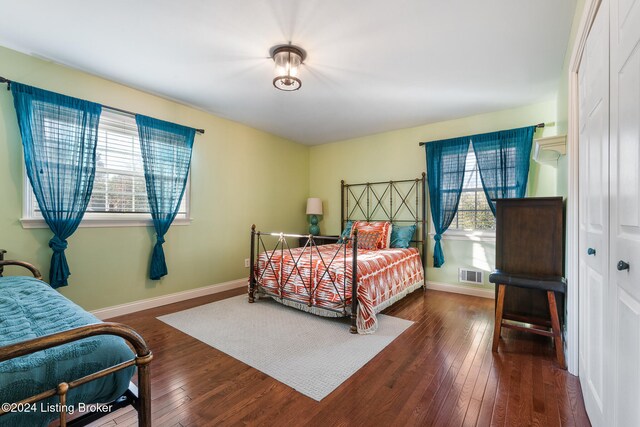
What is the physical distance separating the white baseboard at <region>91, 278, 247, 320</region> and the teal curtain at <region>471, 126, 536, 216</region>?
12.2ft

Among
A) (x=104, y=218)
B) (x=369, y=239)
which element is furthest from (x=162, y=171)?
(x=369, y=239)

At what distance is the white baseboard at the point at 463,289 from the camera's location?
149 inches

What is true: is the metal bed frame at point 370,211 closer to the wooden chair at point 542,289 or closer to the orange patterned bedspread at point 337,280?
the orange patterned bedspread at point 337,280

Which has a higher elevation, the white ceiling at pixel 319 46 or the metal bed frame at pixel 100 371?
the white ceiling at pixel 319 46

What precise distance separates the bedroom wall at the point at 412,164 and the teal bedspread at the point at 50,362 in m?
3.98

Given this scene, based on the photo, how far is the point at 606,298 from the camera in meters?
1.22

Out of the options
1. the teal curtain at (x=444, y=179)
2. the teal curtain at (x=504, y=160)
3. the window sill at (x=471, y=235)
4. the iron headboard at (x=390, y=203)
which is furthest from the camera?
the iron headboard at (x=390, y=203)

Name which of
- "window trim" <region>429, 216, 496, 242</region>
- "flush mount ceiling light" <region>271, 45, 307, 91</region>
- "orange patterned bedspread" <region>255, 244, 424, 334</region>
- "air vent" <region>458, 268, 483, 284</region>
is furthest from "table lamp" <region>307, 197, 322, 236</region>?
"flush mount ceiling light" <region>271, 45, 307, 91</region>

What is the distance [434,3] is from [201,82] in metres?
2.32

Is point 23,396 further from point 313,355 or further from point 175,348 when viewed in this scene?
point 313,355

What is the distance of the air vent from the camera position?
151 inches

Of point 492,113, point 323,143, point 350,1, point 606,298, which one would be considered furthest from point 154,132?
point 492,113

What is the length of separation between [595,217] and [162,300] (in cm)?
397

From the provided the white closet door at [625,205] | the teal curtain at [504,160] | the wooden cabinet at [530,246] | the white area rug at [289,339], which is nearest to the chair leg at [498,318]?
the wooden cabinet at [530,246]
